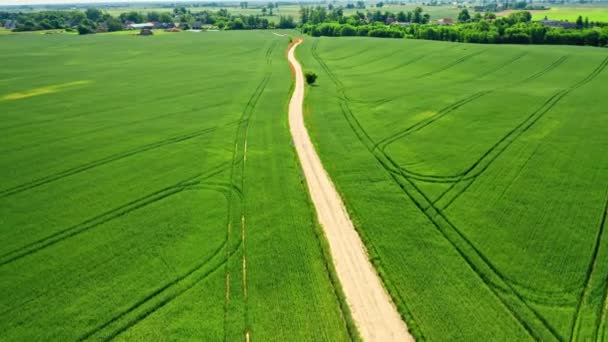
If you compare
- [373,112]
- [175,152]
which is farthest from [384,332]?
[373,112]

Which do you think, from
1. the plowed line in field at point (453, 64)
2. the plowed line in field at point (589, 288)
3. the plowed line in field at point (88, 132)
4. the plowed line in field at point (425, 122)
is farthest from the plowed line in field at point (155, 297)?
the plowed line in field at point (453, 64)

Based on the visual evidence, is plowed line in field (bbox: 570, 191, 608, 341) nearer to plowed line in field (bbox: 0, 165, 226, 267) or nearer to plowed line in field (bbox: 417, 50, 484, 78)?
plowed line in field (bbox: 0, 165, 226, 267)

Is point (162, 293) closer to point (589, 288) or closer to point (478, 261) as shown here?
point (478, 261)

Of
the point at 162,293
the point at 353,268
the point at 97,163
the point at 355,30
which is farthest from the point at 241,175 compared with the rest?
the point at 355,30

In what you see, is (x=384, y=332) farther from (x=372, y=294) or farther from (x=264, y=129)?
(x=264, y=129)

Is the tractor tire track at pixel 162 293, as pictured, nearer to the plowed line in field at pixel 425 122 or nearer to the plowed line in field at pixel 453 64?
the plowed line in field at pixel 425 122

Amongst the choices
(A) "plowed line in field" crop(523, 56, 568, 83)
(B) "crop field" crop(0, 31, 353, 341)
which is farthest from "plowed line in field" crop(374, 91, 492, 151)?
(A) "plowed line in field" crop(523, 56, 568, 83)
